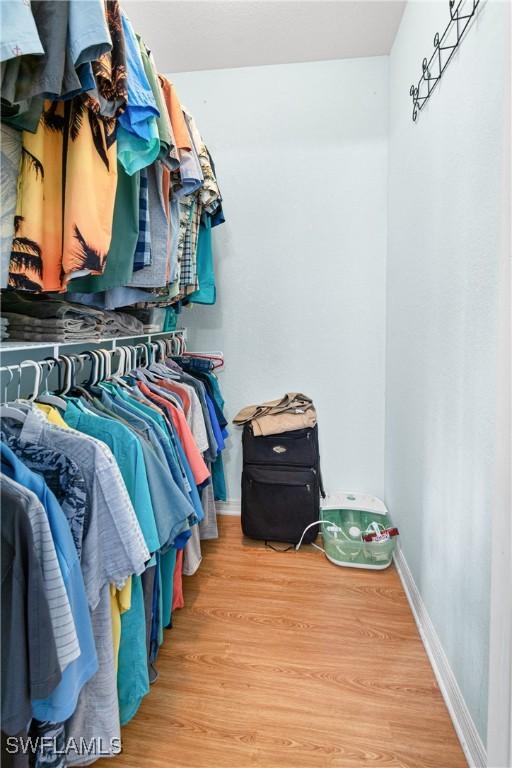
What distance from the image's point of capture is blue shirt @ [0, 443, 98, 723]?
818 millimetres

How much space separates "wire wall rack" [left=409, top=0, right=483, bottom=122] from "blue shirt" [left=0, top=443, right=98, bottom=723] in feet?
5.20

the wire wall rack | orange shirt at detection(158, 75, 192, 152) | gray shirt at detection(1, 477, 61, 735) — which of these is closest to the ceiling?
the wire wall rack

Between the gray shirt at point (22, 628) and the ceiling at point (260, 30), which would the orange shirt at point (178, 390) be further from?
the ceiling at point (260, 30)

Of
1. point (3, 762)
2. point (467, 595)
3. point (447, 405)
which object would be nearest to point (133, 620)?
point (3, 762)

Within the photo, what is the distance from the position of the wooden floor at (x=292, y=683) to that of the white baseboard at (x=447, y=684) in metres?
0.03

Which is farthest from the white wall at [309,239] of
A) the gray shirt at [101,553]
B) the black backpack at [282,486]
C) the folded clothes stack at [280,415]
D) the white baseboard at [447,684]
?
the gray shirt at [101,553]

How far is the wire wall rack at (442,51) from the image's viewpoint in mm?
1180

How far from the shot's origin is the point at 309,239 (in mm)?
2428

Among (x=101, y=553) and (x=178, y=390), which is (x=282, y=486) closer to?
(x=178, y=390)

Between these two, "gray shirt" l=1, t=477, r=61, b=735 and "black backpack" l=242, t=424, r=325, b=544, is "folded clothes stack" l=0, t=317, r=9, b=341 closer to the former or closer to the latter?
"gray shirt" l=1, t=477, r=61, b=735

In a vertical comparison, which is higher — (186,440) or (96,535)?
(186,440)

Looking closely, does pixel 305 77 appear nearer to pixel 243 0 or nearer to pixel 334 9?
pixel 334 9

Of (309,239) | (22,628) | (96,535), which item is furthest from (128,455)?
(309,239)

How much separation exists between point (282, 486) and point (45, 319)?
1.37 meters
